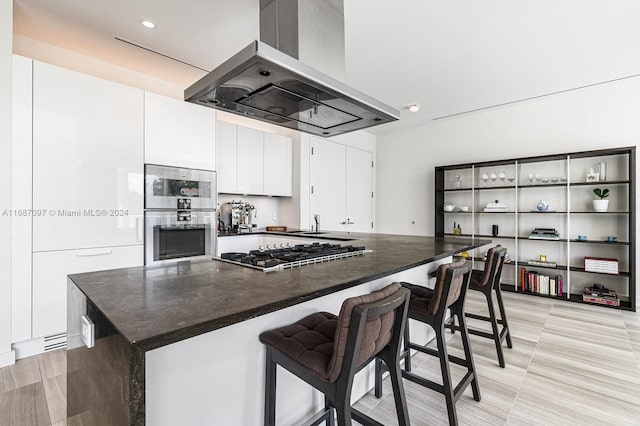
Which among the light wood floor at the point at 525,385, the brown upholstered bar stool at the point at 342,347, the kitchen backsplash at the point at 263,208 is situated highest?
the kitchen backsplash at the point at 263,208

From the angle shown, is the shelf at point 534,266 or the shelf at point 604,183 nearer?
the shelf at point 604,183

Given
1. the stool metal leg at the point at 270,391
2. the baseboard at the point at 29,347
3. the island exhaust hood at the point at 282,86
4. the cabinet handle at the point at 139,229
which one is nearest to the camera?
the stool metal leg at the point at 270,391

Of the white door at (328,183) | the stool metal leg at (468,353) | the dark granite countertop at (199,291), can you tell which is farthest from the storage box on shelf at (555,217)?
the dark granite countertop at (199,291)

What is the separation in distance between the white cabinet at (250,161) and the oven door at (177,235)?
85cm

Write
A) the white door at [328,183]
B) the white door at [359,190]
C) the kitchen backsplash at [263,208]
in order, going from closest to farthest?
the kitchen backsplash at [263,208] → the white door at [328,183] → the white door at [359,190]

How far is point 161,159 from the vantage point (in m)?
2.94

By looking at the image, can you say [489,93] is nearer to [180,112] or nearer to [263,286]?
[180,112]

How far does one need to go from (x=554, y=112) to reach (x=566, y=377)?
11.9ft

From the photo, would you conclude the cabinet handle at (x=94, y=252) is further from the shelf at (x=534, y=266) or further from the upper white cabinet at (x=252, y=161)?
the shelf at (x=534, y=266)

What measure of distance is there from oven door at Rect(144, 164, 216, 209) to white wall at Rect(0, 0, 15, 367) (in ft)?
3.01

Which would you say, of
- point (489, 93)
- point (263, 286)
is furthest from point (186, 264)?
point (489, 93)

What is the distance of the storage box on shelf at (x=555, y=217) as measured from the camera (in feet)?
11.9

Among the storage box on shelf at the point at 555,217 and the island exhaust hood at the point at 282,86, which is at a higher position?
the island exhaust hood at the point at 282,86

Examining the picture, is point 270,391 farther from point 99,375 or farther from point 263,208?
point 263,208
